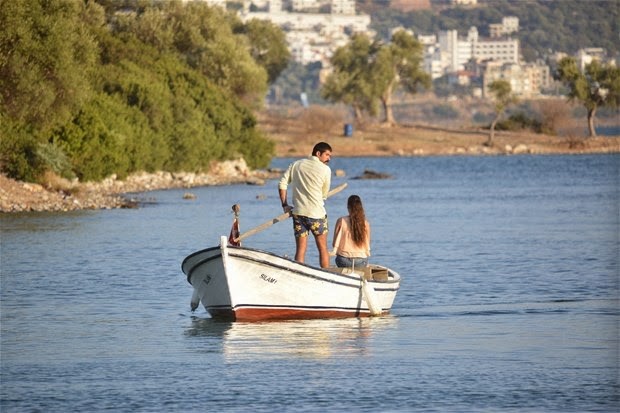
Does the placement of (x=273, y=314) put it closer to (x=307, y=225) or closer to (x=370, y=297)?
(x=307, y=225)

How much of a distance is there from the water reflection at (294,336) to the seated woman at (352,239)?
2.73ft

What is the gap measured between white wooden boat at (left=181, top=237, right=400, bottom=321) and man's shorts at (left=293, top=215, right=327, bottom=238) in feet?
1.96

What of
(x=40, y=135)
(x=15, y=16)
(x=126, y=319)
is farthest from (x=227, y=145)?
(x=126, y=319)

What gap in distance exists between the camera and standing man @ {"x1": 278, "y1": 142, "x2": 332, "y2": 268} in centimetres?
1978

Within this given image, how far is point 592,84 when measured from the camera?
478 ft

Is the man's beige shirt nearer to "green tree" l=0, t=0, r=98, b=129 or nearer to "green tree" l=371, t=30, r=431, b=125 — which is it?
"green tree" l=0, t=0, r=98, b=129

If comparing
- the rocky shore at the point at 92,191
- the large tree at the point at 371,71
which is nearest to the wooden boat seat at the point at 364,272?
the rocky shore at the point at 92,191

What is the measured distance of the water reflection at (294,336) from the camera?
17.3 metres

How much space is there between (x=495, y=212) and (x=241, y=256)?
109 feet

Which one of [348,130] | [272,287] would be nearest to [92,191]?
[272,287]

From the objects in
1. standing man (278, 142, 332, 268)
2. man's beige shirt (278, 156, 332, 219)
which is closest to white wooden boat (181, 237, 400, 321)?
standing man (278, 142, 332, 268)

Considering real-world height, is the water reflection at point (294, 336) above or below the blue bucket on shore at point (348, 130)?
above

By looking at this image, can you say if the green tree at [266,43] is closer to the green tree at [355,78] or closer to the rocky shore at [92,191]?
the green tree at [355,78]

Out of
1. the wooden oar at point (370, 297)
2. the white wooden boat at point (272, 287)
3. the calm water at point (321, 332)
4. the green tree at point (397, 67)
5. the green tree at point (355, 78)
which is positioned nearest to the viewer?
the calm water at point (321, 332)
